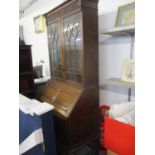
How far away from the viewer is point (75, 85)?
6.56 ft

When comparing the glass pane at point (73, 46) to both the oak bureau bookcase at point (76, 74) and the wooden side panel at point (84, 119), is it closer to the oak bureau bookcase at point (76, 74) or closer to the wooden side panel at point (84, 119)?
the oak bureau bookcase at point (76, 74)

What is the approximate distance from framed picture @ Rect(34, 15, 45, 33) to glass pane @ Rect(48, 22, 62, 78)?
908 millimetres

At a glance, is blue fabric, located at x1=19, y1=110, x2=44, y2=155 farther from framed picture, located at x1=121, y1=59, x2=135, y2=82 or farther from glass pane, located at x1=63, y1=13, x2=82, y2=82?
framed picture, located at x1=121, y1=59, x2=135, y2=82

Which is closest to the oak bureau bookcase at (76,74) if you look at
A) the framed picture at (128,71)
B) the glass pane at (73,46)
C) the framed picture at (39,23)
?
the glass pane at (73,46)

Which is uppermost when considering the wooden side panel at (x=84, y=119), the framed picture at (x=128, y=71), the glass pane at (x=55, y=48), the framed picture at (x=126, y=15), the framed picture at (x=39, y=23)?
the framed picture at (x=39, y=23)

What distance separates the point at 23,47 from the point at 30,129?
1.59m

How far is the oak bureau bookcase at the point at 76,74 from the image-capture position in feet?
5.83

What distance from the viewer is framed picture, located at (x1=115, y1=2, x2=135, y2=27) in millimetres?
1641

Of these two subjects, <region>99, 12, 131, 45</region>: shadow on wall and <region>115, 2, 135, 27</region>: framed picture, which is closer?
<region>115, 2, 135, 27</region>: framed picture

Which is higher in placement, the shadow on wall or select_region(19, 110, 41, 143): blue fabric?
the shadow on wall

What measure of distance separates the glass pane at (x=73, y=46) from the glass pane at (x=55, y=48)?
19 cm

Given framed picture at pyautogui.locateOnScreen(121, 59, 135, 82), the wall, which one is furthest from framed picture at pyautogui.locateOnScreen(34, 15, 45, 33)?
framed picture at pyautogui.locateOnScreen(121, 59, 135, 82)

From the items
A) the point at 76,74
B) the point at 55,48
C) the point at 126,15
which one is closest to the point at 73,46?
the point at 76,74
